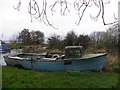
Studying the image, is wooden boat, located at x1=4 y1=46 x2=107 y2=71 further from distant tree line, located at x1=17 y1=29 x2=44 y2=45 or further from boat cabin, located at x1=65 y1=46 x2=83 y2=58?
distant tree line, located at x1=17 y1=29 x2=44 y2=45

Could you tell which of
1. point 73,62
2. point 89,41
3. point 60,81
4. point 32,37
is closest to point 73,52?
point 73,62

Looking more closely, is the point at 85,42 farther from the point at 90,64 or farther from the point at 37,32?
the point at 37,32

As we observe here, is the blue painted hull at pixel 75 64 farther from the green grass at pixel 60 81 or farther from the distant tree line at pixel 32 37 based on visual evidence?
the distant tree line at pixel 32 37

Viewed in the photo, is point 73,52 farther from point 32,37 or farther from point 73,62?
point 32,37

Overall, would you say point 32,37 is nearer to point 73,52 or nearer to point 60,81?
point 73,52

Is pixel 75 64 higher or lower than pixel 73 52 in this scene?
lower

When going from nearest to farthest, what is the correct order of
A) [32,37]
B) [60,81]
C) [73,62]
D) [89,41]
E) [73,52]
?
[60,81] → [73,62] → [73,52] → [89,41] → [32,37]

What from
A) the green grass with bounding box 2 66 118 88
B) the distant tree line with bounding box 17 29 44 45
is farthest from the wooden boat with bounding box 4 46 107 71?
the distant tree line with bounding box 17 29 44 45

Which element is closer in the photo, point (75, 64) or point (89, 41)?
point (75, 64)

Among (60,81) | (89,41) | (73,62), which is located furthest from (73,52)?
(89,41)

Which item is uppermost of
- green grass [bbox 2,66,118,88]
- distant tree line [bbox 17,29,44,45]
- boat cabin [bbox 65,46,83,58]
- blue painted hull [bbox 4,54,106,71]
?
distant tree line [bbox 17,29,44,45]

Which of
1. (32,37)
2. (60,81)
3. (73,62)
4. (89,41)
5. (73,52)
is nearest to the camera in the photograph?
(60,81)

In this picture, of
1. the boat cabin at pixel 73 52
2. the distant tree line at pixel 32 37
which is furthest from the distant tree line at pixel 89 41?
the distant tree line at pixel 32 37

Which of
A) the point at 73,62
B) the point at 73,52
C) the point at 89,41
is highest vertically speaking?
the point at 89,41
